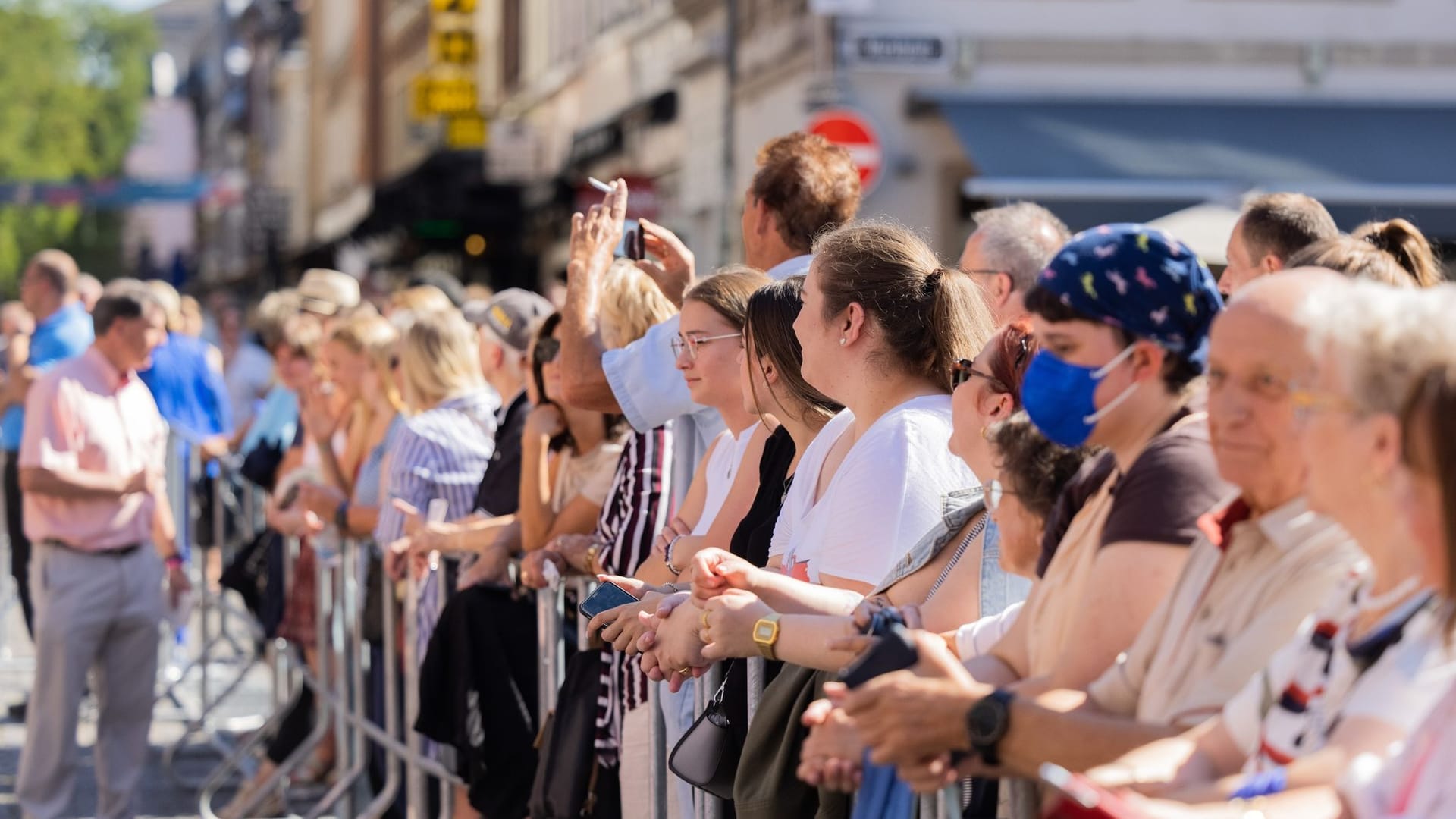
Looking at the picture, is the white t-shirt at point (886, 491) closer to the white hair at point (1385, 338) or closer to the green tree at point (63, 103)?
the white hair at point (1385, 338)

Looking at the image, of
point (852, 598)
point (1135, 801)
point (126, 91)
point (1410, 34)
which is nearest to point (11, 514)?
point (852, 598)

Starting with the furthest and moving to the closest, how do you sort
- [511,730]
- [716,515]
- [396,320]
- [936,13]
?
[936,13] < [396,320] < [511,730] < [716,515]

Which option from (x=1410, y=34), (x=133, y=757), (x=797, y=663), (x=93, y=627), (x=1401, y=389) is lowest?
(x=133, y=757)

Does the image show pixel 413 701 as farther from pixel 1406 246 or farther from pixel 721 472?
pixel 1406 246

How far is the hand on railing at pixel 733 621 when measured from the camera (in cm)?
394

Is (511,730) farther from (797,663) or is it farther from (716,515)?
(797,663)

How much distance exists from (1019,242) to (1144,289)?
3.02 meters

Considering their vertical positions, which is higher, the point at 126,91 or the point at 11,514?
the point at 126,91

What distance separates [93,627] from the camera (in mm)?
8117

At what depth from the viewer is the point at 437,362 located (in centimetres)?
747

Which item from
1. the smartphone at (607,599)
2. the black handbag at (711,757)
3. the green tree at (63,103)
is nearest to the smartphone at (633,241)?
the smartphone at (607,599)

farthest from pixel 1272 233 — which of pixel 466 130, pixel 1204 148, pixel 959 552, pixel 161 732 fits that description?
pixel 466 130

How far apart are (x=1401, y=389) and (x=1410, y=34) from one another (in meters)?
14.9

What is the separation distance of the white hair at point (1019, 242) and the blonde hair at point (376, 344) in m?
2.89
